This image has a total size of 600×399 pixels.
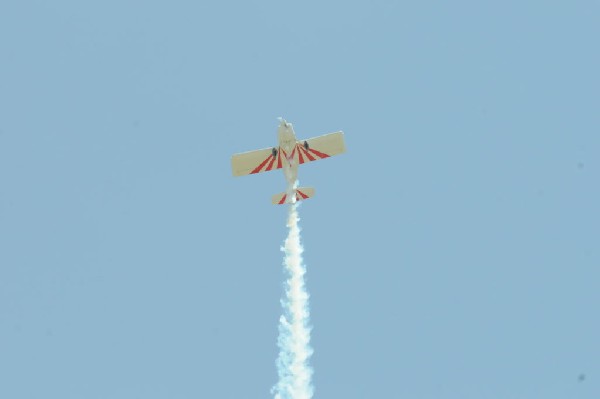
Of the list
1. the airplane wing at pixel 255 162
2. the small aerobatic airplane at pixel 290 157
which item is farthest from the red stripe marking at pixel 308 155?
the airplane wing at pixel 255 162

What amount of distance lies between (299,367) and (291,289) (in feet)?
14.2

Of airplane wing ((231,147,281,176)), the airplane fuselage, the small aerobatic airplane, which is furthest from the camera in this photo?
airplane wing ((231,147,281,176))

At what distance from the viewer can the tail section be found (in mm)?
87312

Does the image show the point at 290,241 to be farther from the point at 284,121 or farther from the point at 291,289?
the point at 284,121

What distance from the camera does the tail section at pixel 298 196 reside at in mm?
87312

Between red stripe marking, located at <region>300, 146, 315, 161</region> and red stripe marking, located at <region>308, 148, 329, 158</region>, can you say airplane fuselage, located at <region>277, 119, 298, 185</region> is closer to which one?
red stripe marking, located at <region>300, 146, 315, 161</region>

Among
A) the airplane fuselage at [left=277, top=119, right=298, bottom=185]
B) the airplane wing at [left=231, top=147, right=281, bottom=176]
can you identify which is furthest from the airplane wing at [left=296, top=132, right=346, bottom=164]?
the airplane wing at [left=231, top=147, right=281, bottom=176]

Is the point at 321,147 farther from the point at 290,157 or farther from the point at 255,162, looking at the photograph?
the point at 255,162

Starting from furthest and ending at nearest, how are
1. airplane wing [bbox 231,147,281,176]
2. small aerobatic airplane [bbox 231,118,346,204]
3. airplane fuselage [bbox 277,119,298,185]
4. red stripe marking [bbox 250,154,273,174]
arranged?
red stripe marking [bbox 250,154,273,174] → airplane wing [bbox 231,147,281,176] → small aerobatic airplane [bbox 231,118,346,204] → airplane fuselage [bbox 277,119,298,185]

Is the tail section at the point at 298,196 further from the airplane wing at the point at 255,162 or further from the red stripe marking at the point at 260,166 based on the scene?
the red stripe marking at the point at 260,166

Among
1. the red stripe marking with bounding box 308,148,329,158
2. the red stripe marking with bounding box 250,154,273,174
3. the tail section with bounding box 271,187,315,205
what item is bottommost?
the tail section with bounding box 271,187,315,205

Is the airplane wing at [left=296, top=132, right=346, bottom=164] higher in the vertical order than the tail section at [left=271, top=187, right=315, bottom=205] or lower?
higher

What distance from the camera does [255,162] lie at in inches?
3425

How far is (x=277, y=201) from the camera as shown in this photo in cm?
8738
